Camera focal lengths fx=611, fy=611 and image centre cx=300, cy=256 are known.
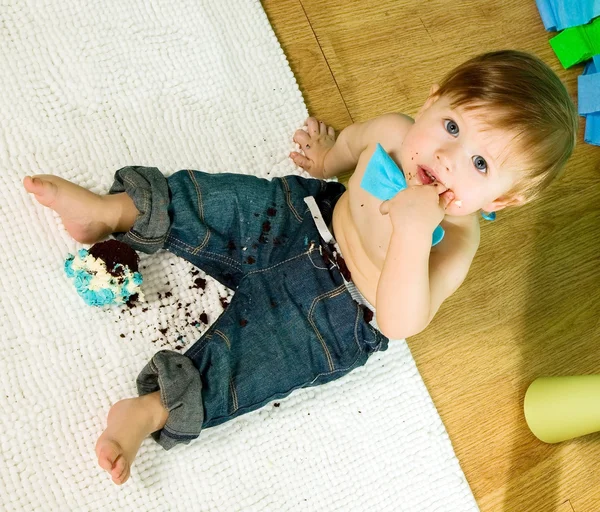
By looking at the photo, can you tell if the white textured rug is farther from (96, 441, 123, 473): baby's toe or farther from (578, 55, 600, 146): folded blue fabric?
(578, 55, 600, 146): folded blue fabric

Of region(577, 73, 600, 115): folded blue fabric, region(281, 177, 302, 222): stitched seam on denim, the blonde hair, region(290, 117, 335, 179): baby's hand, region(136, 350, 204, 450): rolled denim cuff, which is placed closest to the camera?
the blonde hair

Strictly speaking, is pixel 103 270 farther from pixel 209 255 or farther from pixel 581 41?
pixel 581 41

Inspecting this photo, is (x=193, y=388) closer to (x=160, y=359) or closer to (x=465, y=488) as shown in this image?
(x=160, y=359)

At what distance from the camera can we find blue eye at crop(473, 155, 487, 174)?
2.34 ft

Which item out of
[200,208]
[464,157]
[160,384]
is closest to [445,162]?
[464,157]

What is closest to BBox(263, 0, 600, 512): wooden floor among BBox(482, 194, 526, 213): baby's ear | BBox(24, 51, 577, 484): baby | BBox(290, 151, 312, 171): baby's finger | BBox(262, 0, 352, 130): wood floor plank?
BBox(262, 0, 352, 130): wood floor plank

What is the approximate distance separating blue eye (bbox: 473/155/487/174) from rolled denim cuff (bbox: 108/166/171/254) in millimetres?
414

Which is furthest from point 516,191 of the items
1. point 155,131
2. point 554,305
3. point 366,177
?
point 155,131

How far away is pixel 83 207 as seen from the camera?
83 centimetres

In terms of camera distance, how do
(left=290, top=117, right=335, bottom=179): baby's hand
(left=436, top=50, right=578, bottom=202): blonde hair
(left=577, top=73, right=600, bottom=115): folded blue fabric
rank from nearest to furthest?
(left=436, top=50, right=578, bottom=202): blonde hair → (left=290, top=117, right=335, bottom=179): baby's hand → (left=577, top=73, right=600, bottom=115): folded blue fabric

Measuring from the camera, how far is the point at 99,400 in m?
0.86

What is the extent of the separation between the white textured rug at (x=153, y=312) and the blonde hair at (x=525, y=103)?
0.38 meters

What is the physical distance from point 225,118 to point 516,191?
1.67 feet

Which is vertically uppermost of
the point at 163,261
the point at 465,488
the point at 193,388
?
the point at 163,261
